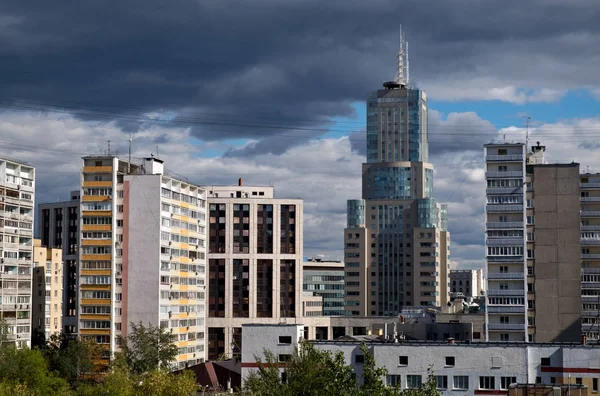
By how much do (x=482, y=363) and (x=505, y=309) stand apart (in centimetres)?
6051

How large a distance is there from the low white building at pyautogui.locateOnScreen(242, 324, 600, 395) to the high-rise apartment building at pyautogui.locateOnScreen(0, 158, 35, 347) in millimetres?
61468

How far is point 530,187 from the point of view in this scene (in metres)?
181

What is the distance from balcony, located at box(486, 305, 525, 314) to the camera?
178125mm

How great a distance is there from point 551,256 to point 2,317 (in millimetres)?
89572

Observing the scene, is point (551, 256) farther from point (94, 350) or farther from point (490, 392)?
point (94, 350)

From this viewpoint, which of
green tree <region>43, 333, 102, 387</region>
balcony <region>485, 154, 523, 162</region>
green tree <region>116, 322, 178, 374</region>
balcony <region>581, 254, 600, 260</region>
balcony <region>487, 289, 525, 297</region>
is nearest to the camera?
green tree <region>43, 333, 102, 387</region>

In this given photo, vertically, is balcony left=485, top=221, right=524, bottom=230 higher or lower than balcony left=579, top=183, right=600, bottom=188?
lower

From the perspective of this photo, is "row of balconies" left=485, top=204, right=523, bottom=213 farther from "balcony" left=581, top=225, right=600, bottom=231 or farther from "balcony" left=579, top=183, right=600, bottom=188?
"balcony" left=579, top=183, right=600, bottom=188

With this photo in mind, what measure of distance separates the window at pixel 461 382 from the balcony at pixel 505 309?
59.4m

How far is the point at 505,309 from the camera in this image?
587 feet

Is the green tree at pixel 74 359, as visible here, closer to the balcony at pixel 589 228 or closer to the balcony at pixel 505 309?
the balcony at pixel 505 309

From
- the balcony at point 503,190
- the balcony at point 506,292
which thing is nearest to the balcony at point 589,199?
the balcony at point 503,190

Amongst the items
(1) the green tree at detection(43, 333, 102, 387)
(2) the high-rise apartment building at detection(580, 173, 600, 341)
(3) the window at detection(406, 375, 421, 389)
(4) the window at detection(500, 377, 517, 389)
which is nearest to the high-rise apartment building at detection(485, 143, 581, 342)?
(2) the high-rise apartment building at detection(580, 173, 600, 341)

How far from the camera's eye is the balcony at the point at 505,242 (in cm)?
18000
